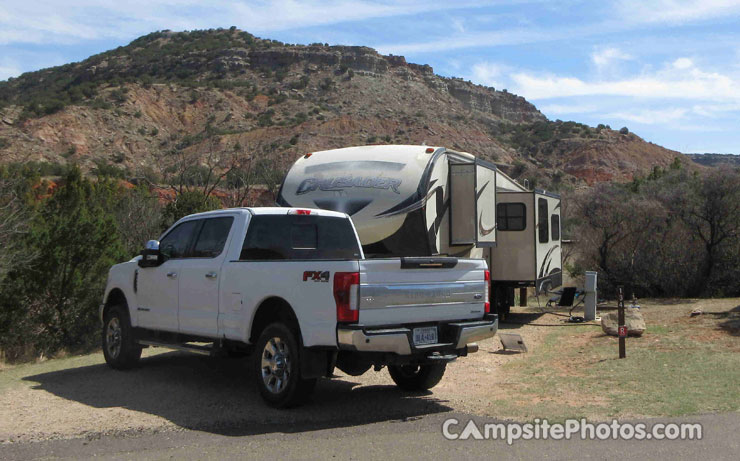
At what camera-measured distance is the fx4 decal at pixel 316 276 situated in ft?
22.2

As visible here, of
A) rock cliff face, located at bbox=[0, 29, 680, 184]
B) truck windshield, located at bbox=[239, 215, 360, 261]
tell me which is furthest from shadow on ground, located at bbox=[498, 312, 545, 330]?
rock cliff face, located at bbox=[0, 29, 680, 184]

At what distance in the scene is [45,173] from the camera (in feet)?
150

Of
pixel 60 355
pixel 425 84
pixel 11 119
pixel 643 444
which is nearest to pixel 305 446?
pixel 643 444

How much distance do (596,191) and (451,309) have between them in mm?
16333

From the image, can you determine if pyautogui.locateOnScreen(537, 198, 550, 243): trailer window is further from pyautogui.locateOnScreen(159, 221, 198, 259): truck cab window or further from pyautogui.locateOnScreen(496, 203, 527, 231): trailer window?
pyautogui.locateOnScreen(159, 221, 198, 259): truck cab window

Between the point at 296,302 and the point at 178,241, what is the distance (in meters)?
2.58

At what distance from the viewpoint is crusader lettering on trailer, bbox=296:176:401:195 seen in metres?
11.6

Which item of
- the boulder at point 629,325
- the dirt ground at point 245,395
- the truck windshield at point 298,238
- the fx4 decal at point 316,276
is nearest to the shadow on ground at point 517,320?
the boulder at point 629,325

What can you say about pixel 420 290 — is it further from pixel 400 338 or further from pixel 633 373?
pixel 633 373

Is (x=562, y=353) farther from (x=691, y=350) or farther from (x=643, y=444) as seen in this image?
(x=643, y=444)

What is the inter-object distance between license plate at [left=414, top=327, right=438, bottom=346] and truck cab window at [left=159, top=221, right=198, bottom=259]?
10.4 ft

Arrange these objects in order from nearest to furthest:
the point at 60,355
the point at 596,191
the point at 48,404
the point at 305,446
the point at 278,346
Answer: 1. the point at 305,446
2. the point at 278,346
3. the point at 48,404
4. the point at 60,355
5. the point at 596,191

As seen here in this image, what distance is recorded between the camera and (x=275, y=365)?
23.7 ft

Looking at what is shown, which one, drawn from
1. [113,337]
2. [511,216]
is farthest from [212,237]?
[511,216]
